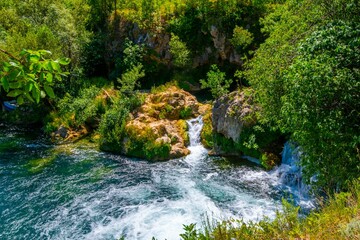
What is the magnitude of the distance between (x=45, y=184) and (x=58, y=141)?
8668mm

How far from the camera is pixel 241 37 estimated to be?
29.9 meters

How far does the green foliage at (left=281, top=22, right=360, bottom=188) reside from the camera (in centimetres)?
902

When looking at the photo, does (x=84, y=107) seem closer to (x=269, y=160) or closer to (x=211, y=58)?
(x=211, y=58)

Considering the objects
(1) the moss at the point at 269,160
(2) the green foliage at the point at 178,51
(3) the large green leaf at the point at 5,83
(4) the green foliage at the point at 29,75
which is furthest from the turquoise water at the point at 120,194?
(2) the green foliage at the point at 178,51

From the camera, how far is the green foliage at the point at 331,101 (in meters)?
9.02

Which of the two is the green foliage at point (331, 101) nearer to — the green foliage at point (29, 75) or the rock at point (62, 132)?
the green foliage at point (29, 75)

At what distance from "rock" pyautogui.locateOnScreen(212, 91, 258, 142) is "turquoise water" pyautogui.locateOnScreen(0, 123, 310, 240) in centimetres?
199

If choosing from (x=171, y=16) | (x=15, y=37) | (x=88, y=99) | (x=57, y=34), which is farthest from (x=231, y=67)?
(x=15, y=37)

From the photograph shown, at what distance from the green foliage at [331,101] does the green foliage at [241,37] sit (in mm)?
20405

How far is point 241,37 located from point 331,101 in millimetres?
21865

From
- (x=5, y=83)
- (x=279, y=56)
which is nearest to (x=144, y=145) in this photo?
(x=279, y=56)

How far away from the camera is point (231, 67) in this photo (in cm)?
3416

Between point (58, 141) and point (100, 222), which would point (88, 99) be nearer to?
point (58, 141)

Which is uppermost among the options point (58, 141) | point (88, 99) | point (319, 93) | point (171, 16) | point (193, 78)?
point (171, 16)
